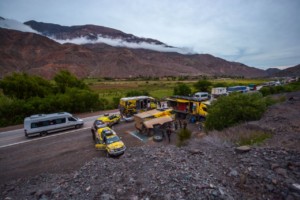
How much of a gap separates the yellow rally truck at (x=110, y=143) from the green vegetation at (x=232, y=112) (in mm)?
7921

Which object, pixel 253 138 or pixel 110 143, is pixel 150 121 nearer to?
pixel 110 143

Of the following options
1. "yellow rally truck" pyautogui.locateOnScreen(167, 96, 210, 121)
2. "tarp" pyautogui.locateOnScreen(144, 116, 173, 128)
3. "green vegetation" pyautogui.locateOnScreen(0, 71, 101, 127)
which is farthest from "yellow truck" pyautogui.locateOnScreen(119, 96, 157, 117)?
"green vegetation" pyautogui.locateOnScreen(0, 71, 101, 127)

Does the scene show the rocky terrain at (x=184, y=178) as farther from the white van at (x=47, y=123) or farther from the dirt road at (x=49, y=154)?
the white van at (x=47, y=123)

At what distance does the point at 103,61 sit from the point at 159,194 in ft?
642

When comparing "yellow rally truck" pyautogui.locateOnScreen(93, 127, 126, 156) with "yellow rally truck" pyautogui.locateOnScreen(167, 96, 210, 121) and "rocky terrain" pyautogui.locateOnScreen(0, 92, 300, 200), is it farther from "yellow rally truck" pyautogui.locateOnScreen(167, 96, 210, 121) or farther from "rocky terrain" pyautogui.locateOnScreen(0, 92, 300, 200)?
"yellow rally truck" pyautogui.locateOnScreen(167, 96, 210, 121)

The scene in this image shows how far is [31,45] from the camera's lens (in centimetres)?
18825

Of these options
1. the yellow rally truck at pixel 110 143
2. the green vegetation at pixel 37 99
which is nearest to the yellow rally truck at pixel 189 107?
the yellow rally truck at pixel 110 143

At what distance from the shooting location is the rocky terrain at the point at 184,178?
15.2 feet

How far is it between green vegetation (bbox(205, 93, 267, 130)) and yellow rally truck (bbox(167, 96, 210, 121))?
3684 mm

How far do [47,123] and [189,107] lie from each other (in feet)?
51.6

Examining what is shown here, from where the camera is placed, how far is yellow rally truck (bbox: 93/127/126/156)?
11.1 m

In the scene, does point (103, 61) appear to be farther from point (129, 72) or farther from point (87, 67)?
point (129, 72)

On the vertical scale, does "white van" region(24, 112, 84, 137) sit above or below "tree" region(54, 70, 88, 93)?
below

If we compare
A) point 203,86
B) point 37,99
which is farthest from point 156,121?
point 203,86
